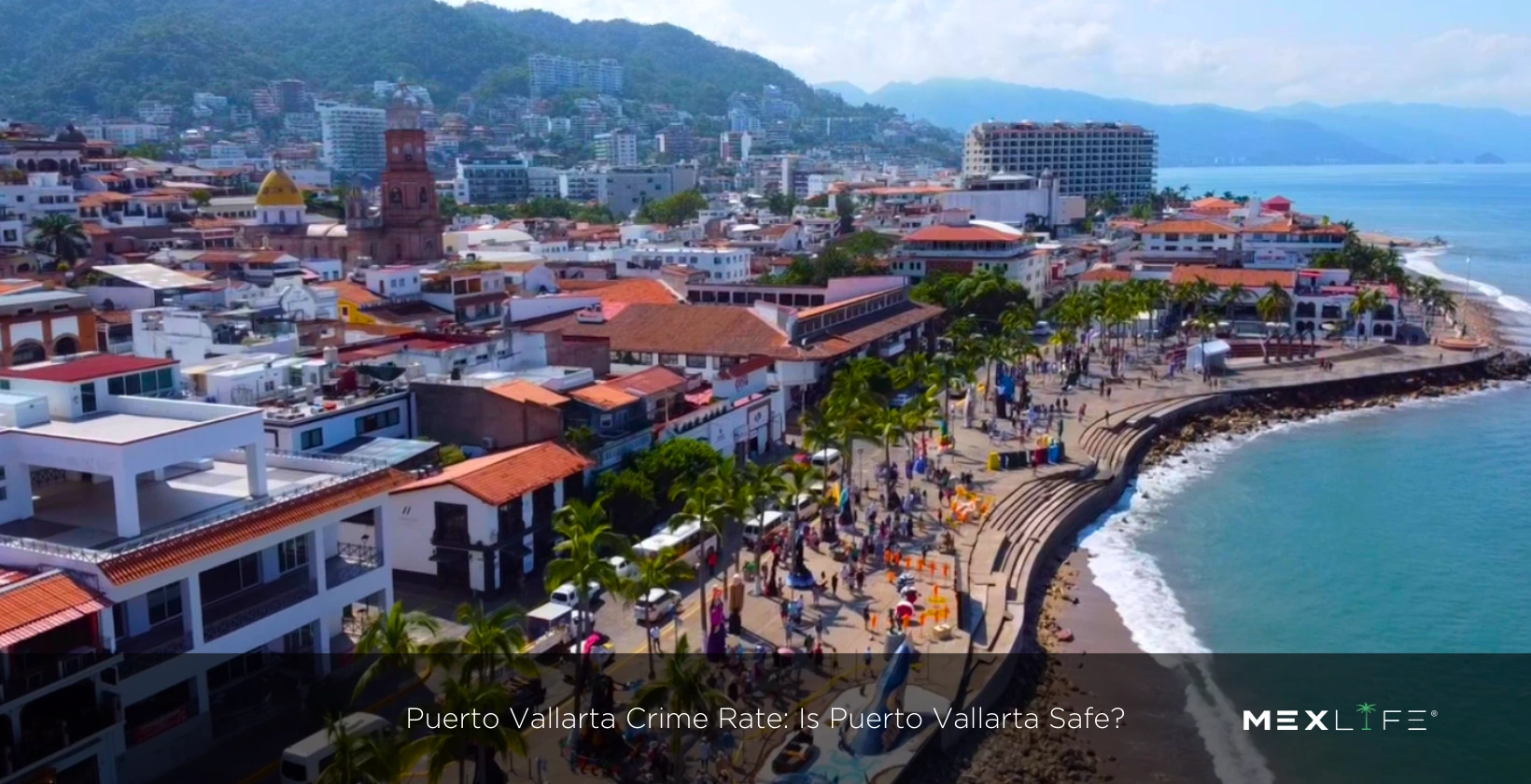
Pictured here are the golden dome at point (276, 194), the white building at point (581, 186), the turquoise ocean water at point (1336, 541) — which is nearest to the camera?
the turquoise ocean water at point (1336, 541)

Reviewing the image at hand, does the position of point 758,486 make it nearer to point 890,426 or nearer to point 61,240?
point 890,426

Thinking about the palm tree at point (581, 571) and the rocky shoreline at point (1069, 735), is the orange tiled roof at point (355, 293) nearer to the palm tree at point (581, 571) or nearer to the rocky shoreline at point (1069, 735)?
the palm tree at point (581, 571)

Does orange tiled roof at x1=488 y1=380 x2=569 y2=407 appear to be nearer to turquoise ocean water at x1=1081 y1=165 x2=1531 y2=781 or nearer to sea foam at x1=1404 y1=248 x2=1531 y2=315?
turquoise ocean water at x1=1081 y1=165 x2=1531 y2=781

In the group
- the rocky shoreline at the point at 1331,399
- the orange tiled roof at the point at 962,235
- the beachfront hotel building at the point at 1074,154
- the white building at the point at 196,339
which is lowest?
the rocky shoreline at the point at 1331,399

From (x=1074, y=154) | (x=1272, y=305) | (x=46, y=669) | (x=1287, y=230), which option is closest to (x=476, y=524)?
(x=46, y=669)

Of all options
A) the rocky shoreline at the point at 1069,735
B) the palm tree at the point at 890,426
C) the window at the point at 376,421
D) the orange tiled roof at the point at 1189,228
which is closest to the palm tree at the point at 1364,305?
the orange tiled roof at the point at 1189,228

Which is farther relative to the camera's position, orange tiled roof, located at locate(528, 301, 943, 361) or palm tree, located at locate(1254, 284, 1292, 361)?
palm tree, located at locate(1254, 284, 1292, 361)

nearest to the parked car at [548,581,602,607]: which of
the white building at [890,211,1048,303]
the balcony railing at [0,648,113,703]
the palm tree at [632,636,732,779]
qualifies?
the palm tree at [632,636,732,779]
